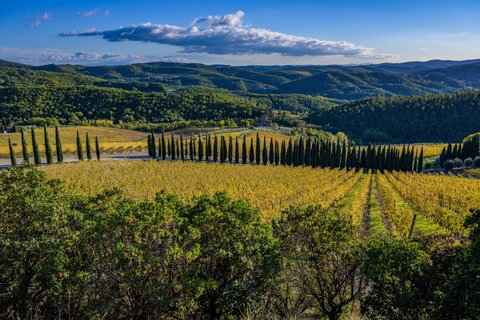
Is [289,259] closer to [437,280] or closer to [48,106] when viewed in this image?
[437,280]

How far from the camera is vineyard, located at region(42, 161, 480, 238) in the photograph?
4066 centimetres

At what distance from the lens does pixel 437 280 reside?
11523mm

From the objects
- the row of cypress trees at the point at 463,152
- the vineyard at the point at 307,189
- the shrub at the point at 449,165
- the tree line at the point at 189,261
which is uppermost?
the tree line at the point at 189,261

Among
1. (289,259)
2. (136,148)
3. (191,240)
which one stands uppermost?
(191,240)

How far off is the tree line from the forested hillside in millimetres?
169017

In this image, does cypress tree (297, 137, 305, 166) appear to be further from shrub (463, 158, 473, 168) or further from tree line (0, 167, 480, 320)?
tree line (0, 167, 480, 320)

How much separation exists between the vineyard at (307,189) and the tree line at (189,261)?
60.2ft

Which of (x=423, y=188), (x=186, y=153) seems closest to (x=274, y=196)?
(x=423, y=188)

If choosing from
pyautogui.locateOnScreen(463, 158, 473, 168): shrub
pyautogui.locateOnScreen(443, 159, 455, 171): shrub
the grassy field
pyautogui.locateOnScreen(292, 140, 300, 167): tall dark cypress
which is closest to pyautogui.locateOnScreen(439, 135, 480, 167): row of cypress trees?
pyautogui.locateOnScreen(463, 158, 473, 168): shrub

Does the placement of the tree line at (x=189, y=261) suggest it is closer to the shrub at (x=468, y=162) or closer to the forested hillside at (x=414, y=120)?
the shrub at (x=468, y=162)

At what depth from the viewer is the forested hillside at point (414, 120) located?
170m

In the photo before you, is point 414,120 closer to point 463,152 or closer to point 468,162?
point 463,152

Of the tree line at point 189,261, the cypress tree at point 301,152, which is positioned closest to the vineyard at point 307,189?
the cypress tree at point 301,152

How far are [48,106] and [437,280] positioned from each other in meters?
191
